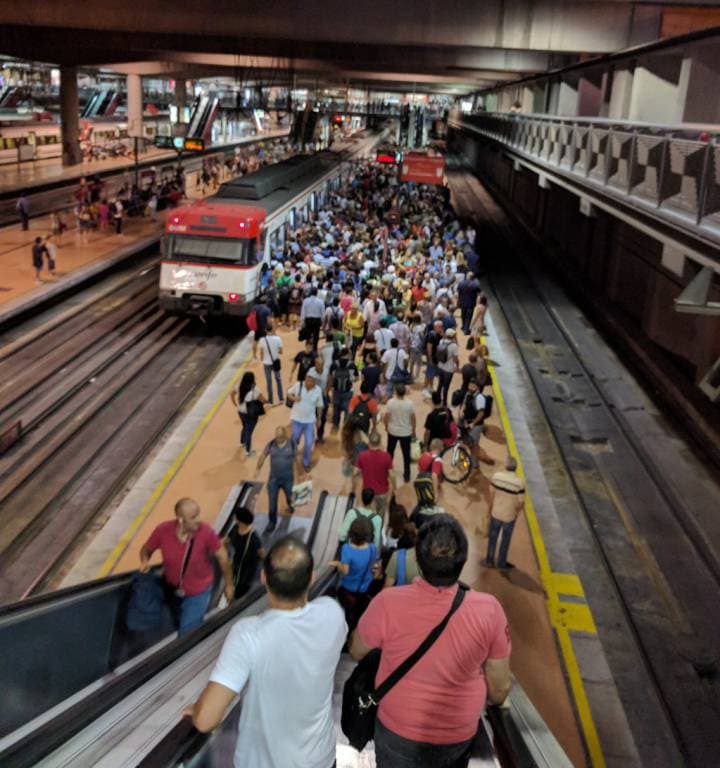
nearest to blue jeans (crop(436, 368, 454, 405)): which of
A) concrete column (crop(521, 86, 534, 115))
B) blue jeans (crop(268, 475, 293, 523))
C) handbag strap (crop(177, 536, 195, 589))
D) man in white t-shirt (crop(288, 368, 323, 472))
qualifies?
man in white t-shirt (crop(288, 368, 323, 472))

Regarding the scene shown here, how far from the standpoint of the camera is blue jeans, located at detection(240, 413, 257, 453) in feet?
41.3

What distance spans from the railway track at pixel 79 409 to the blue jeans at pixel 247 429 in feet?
6.36

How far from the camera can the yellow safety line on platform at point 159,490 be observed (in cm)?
999

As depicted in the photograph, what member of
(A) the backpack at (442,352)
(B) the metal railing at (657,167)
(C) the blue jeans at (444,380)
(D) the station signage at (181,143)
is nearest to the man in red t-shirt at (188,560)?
(B) the metal railing at (657,167)

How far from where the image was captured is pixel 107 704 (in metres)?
3.89

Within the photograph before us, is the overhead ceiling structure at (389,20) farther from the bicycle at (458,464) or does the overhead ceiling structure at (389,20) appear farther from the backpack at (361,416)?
the backpack at (361,416)

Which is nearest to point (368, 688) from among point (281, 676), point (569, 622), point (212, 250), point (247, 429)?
point (281, 676)

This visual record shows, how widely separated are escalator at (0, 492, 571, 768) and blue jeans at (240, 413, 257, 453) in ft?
24.7

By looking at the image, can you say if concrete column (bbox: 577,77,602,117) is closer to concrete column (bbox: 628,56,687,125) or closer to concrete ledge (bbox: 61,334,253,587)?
concrete column (bbox: 628,56,687,125)

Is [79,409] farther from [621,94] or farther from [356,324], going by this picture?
[621,94]

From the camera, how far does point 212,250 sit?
2033cm

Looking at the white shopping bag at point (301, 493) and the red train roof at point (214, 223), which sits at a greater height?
the red train roof at point (214, 223)

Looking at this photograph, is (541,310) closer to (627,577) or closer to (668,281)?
(668,281)

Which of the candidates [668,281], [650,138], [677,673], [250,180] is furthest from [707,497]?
[250,180]
